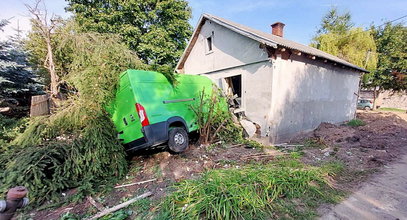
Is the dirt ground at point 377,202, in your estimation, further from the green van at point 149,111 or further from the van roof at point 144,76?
the van roof at point 144,76

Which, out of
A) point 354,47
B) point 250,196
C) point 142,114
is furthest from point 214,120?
point 354,47

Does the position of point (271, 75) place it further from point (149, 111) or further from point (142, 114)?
point (142, 114)

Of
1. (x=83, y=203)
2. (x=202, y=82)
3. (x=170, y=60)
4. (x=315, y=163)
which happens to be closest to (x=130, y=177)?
(x=83, y=203)

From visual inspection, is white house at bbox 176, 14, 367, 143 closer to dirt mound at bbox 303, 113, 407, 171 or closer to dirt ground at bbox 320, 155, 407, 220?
dirt mound at bbox 303, 113, 407, 171

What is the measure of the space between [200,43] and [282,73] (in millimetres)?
5111

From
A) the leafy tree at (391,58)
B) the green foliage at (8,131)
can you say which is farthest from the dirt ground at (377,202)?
the leafy tree at (391,58)

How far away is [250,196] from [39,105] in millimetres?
6223

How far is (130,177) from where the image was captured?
3.88 metres

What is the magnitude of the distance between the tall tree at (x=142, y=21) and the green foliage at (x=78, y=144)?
31.5ft

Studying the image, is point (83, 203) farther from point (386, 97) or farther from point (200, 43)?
point (386, 97)

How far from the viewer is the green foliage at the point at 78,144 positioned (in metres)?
2.94

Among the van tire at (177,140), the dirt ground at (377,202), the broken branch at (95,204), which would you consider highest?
the van tire at (177,140)

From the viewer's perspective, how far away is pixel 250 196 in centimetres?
261

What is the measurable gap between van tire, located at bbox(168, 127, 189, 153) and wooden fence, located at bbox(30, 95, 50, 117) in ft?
13.1
